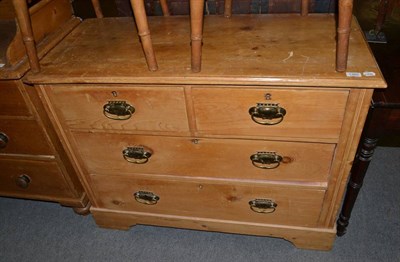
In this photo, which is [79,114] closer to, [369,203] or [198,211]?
[198,211]

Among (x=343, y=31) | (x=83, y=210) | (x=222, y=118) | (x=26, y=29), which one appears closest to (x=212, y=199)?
(x=222, y=118)

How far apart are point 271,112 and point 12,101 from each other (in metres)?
1.06

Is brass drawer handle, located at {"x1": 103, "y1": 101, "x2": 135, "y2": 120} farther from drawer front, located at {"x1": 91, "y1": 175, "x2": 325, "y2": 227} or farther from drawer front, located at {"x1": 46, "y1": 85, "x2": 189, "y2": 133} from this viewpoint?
drawer front, located at {"x1": 91, "y1": 175, "x2": 325, "y2": 227}

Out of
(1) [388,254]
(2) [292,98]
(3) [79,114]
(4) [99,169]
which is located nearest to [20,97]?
(3) [79,114]

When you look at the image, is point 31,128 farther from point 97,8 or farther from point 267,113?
point 267,113

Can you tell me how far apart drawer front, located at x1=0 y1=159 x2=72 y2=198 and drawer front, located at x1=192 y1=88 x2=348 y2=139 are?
90 cm

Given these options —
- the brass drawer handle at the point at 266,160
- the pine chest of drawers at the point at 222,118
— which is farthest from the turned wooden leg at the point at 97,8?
the brass drawer handle at the point at 266,160

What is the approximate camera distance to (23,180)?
5.49ft

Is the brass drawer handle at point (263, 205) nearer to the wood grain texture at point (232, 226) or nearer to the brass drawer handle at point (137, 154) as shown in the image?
the wood grain texture at point (232, 226)

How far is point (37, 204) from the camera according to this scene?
6.57 feet

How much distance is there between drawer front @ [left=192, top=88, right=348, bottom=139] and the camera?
1.05m

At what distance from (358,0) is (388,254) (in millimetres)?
1215

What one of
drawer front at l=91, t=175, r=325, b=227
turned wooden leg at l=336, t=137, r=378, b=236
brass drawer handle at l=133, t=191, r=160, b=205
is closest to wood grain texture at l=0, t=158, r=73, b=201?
drawer front at l=91, t=175, r=325, b=227

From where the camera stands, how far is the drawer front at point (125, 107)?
3.76 feet
